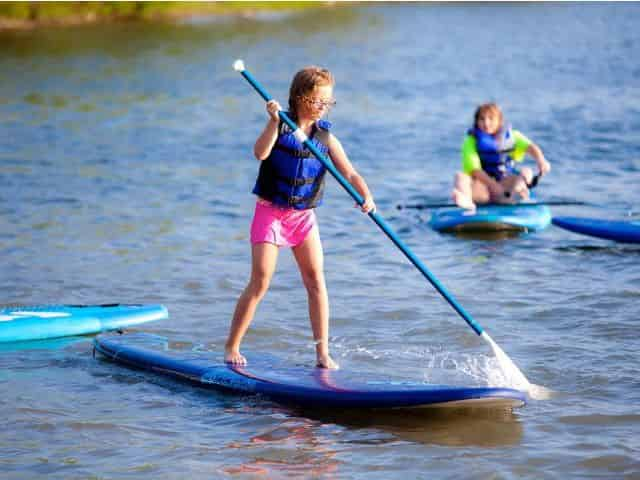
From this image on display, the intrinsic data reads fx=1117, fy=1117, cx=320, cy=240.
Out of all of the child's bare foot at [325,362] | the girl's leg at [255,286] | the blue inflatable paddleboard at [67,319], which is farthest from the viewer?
the blue inflatable paddleboard at [67,319]

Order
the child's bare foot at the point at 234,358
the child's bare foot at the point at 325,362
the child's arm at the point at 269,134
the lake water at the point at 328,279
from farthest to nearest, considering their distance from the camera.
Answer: the child's bare foot at the point at 234,358 < the child's bare foot at the point at 325,362 < the child's arm at the point at 269,134 < the lake water at the point at 328,279

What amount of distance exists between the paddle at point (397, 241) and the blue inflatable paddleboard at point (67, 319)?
2.05m

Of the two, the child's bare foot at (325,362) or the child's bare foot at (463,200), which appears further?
the child's bare foot at (463,200)

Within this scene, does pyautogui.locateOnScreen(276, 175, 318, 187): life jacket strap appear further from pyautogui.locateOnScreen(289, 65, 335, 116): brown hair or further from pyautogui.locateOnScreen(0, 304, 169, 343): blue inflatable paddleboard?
pyautogui.locateOnScreen(0, 304, 169, 343): blue inflatable paddleboard

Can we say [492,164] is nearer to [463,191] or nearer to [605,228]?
[463,191]

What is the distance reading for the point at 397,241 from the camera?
5.20 m

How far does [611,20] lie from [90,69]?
16893mm

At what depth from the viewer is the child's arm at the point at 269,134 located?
492cm

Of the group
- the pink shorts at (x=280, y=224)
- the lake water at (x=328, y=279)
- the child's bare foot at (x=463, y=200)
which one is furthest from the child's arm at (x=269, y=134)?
the child's bare foot at (x=463, y=200)

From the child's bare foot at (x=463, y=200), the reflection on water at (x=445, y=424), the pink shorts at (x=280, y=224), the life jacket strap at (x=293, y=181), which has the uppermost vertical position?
the life jacket strap at (x=293, y=181)

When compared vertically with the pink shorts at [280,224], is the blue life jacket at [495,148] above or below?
above

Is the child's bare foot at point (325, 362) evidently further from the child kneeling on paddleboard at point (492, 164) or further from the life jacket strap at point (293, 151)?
the child kneeling on paddleboard at point (492, 164)

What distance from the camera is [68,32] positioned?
3052cm

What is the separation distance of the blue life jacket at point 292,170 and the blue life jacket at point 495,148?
4468mm
